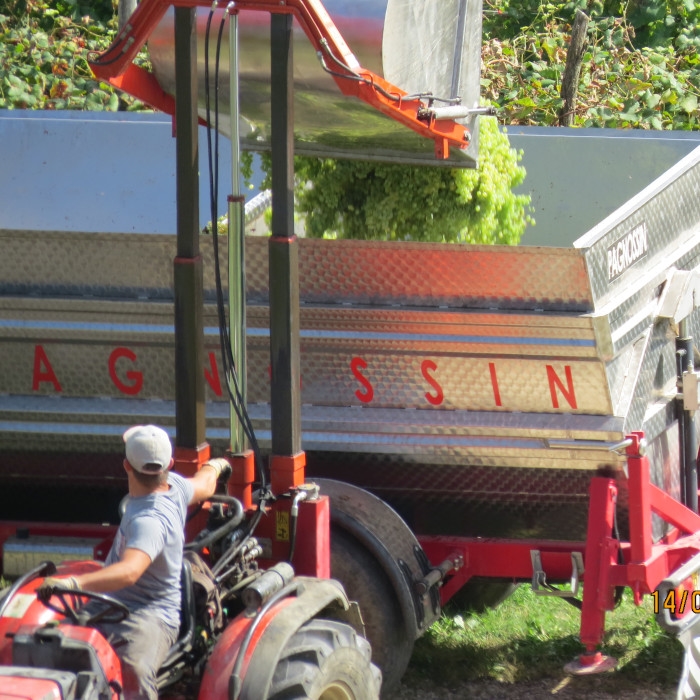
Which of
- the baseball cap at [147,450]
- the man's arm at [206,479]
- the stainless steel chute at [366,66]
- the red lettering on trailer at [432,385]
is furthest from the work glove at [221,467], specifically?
the stainless steel chute at [366,66]

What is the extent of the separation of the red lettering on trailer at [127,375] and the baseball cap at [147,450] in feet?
4.86

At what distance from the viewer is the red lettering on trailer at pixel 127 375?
15.6 feet

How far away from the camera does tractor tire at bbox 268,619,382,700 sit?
335 cm

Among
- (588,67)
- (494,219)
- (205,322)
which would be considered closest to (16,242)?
(205,322)

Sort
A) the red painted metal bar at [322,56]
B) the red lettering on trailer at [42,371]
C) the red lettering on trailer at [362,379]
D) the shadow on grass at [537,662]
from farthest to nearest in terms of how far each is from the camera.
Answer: the shadow on grass at [537,662]
the red lettering on trailer at [42,371]
the red lettering on trailer at [362,379]
the red painted metal bar at [322,56]

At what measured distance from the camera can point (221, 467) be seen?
3814 mm

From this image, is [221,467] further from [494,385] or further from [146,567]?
[494,385]

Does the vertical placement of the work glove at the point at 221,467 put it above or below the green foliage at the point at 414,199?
below

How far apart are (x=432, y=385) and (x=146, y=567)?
5.35 ft

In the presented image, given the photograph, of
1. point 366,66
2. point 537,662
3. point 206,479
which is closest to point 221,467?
point 206,479

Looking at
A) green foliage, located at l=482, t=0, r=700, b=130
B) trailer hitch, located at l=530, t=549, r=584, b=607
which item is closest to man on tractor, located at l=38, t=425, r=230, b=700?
trailer hitch, located at l=530, t=549, r=584, b=607

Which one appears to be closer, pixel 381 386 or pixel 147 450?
pixel 147 450

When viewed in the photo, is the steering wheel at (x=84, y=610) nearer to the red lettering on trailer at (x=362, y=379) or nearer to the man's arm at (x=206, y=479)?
the man's arm at (x=206, y=479)

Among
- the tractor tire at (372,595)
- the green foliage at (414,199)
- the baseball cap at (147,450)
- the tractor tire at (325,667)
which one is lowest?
the tractor tire at (372,595)
